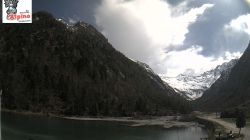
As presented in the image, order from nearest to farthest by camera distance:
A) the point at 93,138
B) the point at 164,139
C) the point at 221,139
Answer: the point at 221,139
the point at 93,138
the point at 164,139

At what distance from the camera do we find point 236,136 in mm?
117750

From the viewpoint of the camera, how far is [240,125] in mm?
126438

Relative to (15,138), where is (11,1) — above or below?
above

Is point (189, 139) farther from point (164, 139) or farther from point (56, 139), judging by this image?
point (56, 139)

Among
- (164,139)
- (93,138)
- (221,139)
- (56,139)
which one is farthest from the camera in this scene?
(164,139)

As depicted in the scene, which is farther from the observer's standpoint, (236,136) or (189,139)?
(189,139)

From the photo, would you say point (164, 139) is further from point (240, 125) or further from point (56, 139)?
point (56, 139)

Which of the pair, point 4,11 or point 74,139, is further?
point 74,139

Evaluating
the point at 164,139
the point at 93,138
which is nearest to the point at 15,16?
the point at 93,138

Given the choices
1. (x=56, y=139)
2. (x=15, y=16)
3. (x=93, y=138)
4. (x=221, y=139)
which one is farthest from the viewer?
(x=93, y=138)

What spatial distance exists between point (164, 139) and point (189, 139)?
809 centimetres

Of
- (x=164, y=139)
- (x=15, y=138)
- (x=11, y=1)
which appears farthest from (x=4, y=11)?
(x=164, y=139)

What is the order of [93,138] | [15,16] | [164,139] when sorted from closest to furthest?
[15,16] < [93,138] < [164,139]

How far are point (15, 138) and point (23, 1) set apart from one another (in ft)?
272
